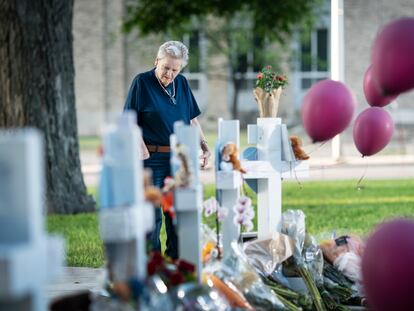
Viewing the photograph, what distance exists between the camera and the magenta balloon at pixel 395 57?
183 inches

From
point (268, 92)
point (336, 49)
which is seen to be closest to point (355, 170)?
point (336, 49)

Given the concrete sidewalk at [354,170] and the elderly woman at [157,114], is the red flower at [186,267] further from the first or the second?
the concrete sidewalk at [354,170]

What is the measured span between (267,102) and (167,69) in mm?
830

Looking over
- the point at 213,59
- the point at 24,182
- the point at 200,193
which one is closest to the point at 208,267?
the point at 200,193

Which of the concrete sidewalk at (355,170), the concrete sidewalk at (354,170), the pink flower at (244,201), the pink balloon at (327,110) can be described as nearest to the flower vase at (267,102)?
the pink balloon at (327,110)

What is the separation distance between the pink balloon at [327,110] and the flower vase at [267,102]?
1.19m

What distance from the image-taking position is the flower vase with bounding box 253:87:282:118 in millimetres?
6609

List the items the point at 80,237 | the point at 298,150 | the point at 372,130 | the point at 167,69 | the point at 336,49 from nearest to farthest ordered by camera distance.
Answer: the point at 372,130 → the point at 167,69 → the point at 298,150 → the point at 80,237 → the point at 336,49

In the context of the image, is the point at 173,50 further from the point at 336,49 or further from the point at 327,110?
the point at 336,49

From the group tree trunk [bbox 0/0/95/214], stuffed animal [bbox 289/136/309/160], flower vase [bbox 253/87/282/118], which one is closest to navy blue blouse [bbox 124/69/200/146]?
flower vase [bbox 253/87/282/118]

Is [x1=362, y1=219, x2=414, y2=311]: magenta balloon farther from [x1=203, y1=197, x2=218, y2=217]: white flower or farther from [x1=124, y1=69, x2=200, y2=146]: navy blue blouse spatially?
[x1=124, y1=69, x2=200, y2=146]: navy blue blouse

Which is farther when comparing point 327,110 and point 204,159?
point 204,159

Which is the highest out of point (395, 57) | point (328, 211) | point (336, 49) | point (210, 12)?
point (210, 12)

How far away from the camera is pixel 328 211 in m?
12.5
